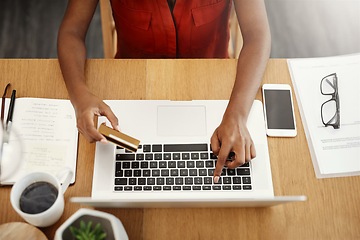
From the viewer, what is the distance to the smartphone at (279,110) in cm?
90

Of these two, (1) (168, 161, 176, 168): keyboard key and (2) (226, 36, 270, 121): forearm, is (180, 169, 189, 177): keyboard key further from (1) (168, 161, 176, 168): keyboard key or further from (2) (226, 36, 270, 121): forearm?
(2) (226, 36, 270, 121): forearm

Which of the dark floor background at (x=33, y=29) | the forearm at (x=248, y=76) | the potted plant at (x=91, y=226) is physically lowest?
the potted plant at (x=91, y=226)

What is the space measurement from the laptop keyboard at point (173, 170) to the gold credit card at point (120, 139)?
6 cm

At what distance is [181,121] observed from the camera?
2.95 feet

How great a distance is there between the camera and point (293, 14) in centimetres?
196

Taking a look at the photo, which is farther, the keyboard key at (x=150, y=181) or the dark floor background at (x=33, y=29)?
the dark floor background at (x=33, y=29)

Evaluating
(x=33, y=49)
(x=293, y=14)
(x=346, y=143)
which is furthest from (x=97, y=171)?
(x=293, y=14)

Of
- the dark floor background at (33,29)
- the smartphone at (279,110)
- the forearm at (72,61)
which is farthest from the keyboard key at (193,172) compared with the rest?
the dark floor background at (33,29)

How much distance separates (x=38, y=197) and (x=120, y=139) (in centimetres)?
20

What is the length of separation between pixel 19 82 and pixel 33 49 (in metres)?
0.95

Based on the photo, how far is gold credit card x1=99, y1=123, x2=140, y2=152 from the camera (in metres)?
0.78

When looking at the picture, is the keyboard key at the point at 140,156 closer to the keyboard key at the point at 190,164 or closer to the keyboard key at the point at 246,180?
the keyboard key at the point at 190,164

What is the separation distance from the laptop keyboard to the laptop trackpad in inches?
1.4

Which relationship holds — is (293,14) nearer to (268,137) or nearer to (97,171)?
(268,137)
